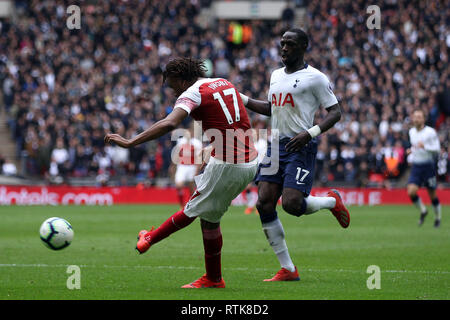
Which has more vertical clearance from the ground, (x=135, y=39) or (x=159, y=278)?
(x=135, y=39)

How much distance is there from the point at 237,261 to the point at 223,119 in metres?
3.64

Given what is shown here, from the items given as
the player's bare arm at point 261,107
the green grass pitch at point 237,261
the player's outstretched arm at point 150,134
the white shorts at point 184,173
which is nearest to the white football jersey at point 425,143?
the green grass pitch at point 237,261

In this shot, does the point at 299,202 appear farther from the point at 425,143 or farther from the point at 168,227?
the point at 425,143

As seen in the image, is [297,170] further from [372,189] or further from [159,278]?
[372,189]

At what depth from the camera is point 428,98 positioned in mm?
30438

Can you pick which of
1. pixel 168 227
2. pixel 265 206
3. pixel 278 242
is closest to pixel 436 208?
pixel 278 242

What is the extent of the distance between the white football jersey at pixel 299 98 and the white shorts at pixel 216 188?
1.05 m

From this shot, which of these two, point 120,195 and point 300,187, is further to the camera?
point 120,195

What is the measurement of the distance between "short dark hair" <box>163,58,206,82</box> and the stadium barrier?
19720 mm

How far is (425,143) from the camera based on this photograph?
18.0 meters

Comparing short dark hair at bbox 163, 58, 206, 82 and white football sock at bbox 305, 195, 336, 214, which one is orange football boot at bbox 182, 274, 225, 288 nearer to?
white football sock at bbox 305, 195, 336, 214
